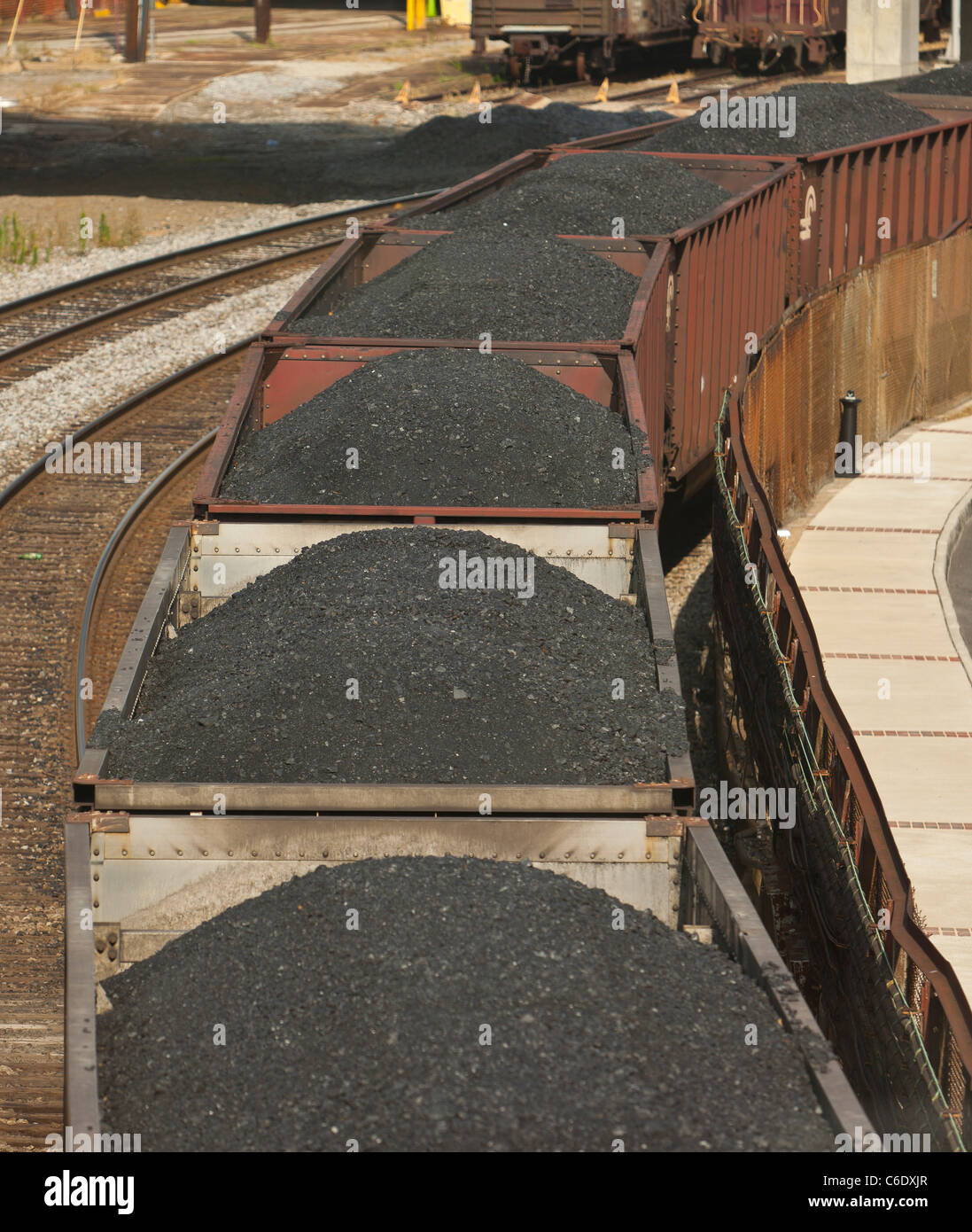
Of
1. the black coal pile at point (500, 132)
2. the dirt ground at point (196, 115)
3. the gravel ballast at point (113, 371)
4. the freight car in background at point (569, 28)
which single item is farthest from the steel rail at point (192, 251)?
the freight car in background at point (569, 28)

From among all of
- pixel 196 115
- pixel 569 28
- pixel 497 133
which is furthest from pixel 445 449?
pixel 569 28

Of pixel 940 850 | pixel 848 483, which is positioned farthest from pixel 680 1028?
pixel 848 483

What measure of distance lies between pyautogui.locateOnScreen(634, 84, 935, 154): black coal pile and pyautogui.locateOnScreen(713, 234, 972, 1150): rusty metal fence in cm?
203

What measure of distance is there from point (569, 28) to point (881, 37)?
7.46 meters

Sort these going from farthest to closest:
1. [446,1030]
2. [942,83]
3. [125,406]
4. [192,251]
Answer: [942,83]
[192,251]
[125,406]
[446,1030]

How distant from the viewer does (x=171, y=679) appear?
24.8 ft

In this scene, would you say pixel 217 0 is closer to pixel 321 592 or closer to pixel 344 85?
pixel 344 85

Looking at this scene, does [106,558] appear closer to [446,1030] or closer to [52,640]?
[52,640]

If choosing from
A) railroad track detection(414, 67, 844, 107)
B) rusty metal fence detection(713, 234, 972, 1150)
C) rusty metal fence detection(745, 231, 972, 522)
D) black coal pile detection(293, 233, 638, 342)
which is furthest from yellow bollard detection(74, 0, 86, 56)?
black coal pile detection(293, 233, 638, 342)

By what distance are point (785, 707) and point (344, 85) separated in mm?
35208

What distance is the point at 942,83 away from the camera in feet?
81.9

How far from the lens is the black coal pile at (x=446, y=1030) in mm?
4805

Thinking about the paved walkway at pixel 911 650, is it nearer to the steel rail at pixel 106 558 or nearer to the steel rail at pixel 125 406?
the steel rail at pixel 106 558
